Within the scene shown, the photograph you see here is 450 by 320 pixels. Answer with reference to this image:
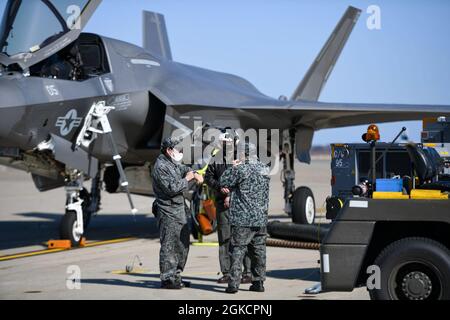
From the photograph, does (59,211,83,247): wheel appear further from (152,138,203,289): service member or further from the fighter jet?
(152,138,203,289): service member

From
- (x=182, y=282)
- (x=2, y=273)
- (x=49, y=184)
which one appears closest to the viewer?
(x=182, y=282)

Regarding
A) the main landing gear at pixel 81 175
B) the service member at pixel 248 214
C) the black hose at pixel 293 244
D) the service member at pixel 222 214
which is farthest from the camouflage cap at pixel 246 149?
the main landing gear at pixel 81 175

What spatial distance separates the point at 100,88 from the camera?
13641mm

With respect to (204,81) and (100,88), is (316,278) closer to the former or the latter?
(100,88)

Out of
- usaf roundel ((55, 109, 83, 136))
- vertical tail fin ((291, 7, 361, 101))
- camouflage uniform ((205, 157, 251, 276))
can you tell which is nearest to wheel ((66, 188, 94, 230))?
usaf roundel ((55, 109, 83, 136))

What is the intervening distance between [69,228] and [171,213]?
509 centimetres

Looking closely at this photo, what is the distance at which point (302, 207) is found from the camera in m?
16.7

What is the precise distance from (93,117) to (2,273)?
3741 millimetres

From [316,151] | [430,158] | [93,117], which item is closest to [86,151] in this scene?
[93,117]

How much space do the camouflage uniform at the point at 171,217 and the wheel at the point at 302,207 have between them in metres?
7.60

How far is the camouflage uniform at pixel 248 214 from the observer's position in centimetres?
869

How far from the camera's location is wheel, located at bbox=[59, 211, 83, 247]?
1376 centimetres

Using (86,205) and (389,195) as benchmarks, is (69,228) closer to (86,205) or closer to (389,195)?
(86,205)

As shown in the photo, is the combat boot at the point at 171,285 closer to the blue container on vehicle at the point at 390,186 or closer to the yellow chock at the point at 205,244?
the blue container on vehicle at the point at 390,186
